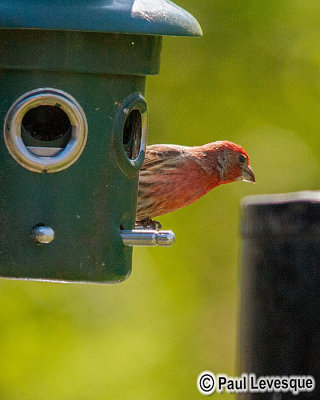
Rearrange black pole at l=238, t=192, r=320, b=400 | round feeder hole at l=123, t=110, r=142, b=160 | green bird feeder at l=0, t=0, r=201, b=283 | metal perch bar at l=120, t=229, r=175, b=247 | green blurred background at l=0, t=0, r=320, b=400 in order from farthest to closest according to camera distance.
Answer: green blurred background at l=0, t=0, r=320, b=400 → round feeder hole at l=123, t=110, r=142, b=160 → metal perch bar at l=120, t=229, r=175, b=247 → green bird feeder at l=0, t=0, r=201, b=283 → black pole at l=238, t=192, r=320, b=400

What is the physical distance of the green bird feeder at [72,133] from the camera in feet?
17.9

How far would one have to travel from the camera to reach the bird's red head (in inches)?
314

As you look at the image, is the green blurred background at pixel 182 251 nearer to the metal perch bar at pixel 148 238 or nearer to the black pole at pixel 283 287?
the metal perch bar at pixel 148 238

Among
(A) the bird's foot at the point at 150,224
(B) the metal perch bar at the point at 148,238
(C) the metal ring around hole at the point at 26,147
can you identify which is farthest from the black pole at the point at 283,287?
(A) the bird's foot at the point at 150,224

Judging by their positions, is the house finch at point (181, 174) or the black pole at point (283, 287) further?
the house finch at point (181, 174)

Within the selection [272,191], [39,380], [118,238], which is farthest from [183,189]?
[272,191]

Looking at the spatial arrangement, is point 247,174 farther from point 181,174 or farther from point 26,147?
point 26,147

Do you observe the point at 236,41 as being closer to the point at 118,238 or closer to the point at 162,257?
the point at 162,257

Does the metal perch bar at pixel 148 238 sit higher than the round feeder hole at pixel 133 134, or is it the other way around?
the round feeder hole at pixel 133 134

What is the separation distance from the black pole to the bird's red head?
107 inches

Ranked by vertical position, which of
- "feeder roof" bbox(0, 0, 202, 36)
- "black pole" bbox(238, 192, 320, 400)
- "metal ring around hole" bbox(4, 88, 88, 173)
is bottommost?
"black pole" bbox(238, 192, 320, 400)

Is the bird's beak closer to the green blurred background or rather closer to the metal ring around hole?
the green blurred background

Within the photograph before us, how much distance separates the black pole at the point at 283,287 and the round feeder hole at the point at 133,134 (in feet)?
3.06

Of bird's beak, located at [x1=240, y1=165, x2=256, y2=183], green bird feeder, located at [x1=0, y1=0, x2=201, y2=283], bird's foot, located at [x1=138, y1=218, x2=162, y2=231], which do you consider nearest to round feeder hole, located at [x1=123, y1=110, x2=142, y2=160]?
green bird feeder, located at [x1=0, y1=0, x2=201, y2=283]
